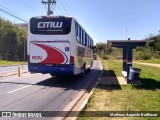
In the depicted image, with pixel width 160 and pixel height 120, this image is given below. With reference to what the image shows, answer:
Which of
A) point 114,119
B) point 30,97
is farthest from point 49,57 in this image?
point 114,119

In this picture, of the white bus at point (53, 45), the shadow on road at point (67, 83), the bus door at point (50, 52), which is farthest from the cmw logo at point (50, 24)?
the shadow on road at point (67, 83)

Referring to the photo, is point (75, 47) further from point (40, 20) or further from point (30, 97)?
point (30, 97)

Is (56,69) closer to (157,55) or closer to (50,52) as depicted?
(50,52)

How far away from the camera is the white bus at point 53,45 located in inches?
663

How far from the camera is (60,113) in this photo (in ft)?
31.4

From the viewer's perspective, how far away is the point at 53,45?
17094 mm

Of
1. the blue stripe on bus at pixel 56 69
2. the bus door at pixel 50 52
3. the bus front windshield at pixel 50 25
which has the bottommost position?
the blue stripe on bus at pixel 56 69

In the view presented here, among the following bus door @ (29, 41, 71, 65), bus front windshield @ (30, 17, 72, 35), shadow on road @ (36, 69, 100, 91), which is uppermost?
bus front windshield @ (30, 17, 72, 35)

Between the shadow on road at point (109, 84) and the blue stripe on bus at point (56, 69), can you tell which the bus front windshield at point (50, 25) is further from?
the shadow on road at point (109, 84)

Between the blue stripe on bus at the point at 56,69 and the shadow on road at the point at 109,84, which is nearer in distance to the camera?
the shadow on road at the point at 109,84

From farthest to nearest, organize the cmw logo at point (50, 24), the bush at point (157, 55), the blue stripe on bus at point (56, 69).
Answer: the bush at point (157, 55), the cmw logo at point (50, 24), the blue stripe on bus at point (56, 69)

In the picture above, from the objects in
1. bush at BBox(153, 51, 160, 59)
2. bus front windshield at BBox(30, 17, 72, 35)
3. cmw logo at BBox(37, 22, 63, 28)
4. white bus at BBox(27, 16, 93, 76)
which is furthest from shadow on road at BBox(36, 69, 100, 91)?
bush at BBox(153, 51, 160, 59)

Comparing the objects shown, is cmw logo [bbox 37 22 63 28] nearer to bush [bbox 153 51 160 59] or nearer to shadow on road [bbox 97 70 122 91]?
shadow on road [bbox 97 70 122 91]

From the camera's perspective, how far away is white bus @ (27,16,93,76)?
16828 mm
